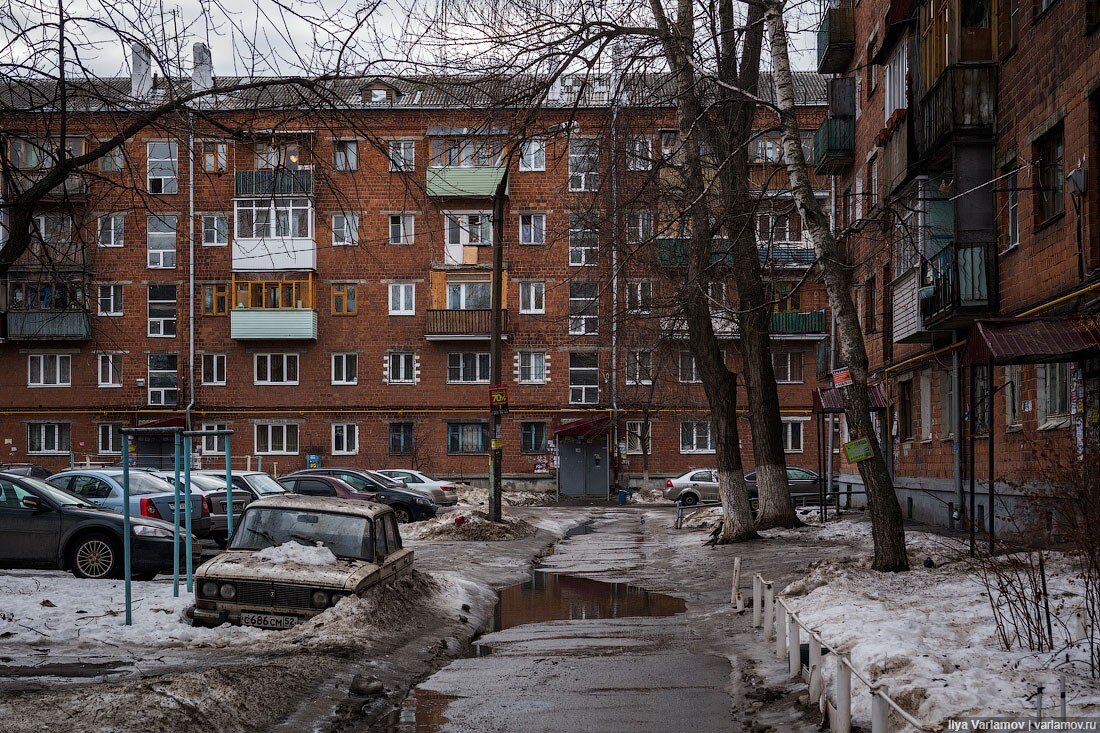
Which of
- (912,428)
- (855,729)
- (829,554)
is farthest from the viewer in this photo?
(912,428)

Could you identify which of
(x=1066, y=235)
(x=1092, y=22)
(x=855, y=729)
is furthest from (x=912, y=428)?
(x=855, y=729)

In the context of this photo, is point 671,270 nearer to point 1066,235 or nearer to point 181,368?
point 1066,235

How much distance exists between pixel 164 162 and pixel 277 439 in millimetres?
29056

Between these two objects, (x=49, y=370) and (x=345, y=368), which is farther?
(x=49, y=370)

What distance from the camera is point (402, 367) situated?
5256cm

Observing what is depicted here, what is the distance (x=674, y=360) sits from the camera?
96.9 feet

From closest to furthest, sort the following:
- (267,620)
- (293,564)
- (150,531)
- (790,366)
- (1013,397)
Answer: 1. (267,620)
2. (293,564)
3. (150,531)
4. (1013,397)
5. (790,366)

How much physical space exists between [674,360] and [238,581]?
19.1m

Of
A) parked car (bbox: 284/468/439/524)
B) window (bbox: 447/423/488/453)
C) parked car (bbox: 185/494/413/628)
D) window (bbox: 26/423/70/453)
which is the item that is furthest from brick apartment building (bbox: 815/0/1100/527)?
window (bbox: 26/423/70/453)

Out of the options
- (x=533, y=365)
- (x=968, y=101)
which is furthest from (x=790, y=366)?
(x=968, y=101)

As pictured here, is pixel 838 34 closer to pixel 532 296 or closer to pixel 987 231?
pixel 987 231

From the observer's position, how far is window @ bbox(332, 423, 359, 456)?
2062 inches

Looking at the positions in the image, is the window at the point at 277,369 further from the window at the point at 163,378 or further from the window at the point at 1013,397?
the window at the point at 1013,397

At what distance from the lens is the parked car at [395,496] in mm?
32594
